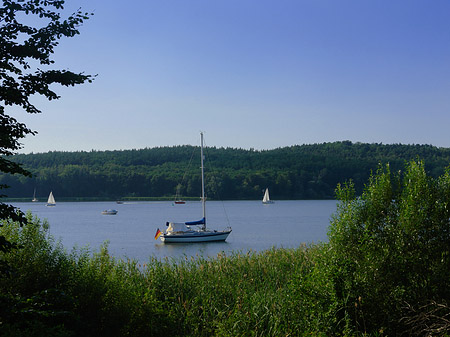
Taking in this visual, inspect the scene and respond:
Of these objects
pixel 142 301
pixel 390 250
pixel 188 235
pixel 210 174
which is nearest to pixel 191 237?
pixel 188 235

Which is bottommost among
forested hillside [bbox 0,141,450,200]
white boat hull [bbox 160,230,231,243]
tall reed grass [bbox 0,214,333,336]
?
white boat hull [bbox 160,230,231,243]

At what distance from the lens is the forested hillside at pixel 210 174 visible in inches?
4742

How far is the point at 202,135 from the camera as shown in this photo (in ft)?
148

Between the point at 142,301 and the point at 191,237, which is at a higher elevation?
the point at 142,301

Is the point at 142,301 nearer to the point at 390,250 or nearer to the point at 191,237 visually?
the point at 390,250

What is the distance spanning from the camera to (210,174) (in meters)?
121

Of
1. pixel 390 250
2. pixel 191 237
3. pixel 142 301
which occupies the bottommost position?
pixel 191 237

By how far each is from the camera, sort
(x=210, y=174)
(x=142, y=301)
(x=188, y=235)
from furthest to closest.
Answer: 1. (x=210, y=174)
2. (x=188, y=235)
3. (x=142, y=301)

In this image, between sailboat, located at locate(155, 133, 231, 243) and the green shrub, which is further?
sailboat, located at locate(155, 133, 231, 243)

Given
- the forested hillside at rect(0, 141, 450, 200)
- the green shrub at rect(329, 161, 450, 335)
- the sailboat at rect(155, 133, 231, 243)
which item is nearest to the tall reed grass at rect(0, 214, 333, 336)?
the green shrub at rect(329, 161, 450, 335)

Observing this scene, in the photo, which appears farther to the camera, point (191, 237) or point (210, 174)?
point (210, 174)

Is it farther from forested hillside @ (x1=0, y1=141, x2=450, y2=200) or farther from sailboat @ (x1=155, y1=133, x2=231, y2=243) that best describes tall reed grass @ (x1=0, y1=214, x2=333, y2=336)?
forested hillside @ (x1=0, y1=141, x2=450, y2=200)

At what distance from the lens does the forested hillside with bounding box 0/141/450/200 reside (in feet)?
395

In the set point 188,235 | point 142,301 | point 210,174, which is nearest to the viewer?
point 142,301
